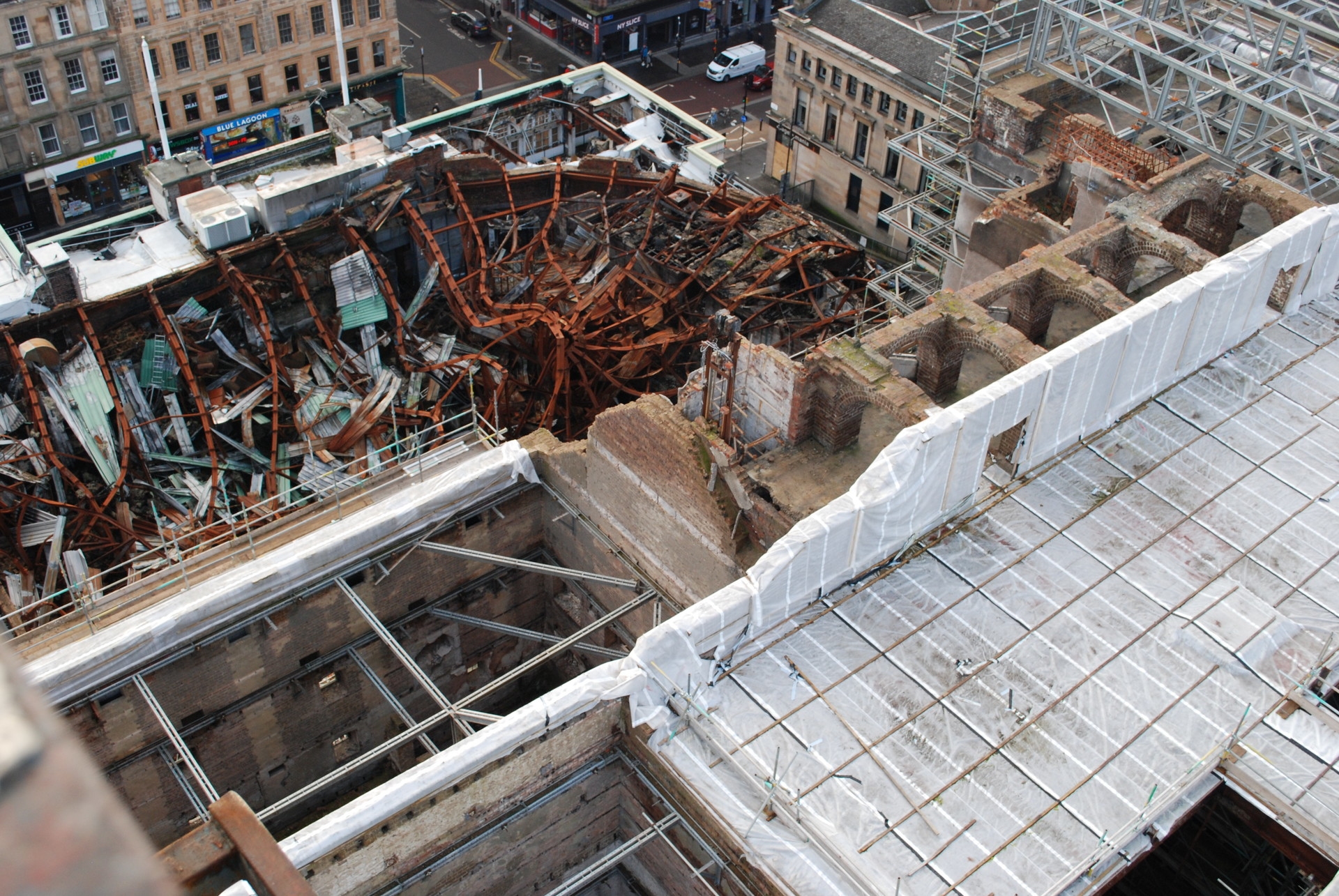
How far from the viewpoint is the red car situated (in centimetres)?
7519

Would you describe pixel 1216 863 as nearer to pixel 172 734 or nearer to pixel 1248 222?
pixel 1248 222

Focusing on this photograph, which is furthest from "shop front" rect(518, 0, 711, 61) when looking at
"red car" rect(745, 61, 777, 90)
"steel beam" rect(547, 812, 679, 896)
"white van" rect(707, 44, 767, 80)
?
"steel beam" rect(547, 812, 679, 896)

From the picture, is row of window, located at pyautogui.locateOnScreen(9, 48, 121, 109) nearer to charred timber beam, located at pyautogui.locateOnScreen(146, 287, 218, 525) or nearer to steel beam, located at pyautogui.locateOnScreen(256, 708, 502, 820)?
charred timber beam, located at pyautogui.locateOnScreen(146, 287, 218, 525)

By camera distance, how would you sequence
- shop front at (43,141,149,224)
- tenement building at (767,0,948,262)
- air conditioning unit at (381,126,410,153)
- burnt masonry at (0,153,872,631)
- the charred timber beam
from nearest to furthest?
burnt masonry at (0,153,872,631) < the charred timber beam < air conditioning unit at (381,126,410,153) < tenement building at (767,0,948,262) < shop front at (43,141,149,224)

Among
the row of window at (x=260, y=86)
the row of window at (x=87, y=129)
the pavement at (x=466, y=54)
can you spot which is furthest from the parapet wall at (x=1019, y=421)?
the pavement at (x=466, y=54)

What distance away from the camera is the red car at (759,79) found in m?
75.2

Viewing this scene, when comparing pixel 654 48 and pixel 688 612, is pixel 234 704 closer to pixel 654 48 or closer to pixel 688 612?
pixel 688 612

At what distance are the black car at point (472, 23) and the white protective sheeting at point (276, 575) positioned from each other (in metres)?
54.2

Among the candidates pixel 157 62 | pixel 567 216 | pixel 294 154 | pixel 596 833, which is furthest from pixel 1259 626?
pixel 157 62

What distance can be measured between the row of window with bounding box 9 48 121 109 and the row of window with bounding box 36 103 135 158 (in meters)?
1.14

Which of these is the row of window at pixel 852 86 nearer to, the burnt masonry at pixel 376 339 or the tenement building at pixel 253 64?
the burnt masonry at pixel 376 339

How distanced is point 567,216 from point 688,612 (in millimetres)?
26916

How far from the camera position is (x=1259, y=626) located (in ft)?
75.4

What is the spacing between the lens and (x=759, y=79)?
7531 cm
